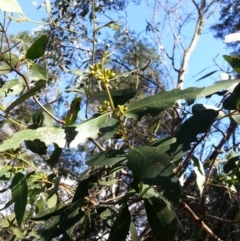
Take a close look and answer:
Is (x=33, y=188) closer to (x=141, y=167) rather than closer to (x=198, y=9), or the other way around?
(x=141, y=167)

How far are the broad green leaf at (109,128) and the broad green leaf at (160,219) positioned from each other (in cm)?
17

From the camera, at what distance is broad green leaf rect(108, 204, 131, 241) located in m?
0.89

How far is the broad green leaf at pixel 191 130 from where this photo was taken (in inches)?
32.8

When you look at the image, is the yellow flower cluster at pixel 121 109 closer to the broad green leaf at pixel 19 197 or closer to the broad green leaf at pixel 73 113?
the broad green leaf at pixel 73 113

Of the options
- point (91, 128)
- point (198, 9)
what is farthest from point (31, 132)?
point (198, 9)

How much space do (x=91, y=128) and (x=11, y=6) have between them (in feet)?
0.92

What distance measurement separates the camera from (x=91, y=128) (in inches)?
31.2

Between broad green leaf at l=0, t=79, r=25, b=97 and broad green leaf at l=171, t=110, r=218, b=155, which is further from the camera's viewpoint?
broad green leaf at l=0, t=79, r=25, b=97

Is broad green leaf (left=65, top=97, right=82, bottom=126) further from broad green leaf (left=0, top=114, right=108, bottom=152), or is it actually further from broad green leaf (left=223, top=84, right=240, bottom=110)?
broad green leaf (left=223, top=84, right=240, bottom=110)

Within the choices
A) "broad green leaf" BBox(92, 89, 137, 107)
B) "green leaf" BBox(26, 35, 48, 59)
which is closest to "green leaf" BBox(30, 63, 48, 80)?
"green leaf" BBox(26, 35, 48, 59)

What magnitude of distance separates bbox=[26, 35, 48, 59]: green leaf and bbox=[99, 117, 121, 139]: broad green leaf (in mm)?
209

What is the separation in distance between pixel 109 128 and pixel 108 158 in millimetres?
51

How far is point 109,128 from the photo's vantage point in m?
0.83

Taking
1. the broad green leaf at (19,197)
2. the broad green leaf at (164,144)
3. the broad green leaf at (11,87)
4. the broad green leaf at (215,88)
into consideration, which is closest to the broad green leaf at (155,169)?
the broad green leaf at (164,144)
